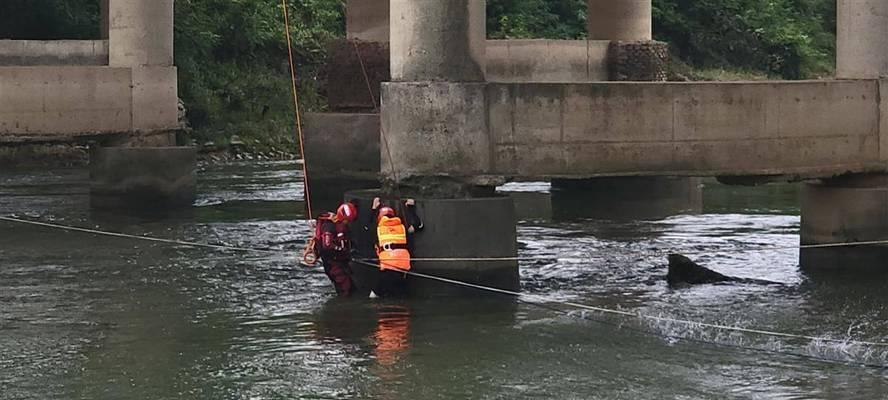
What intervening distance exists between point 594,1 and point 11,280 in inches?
790

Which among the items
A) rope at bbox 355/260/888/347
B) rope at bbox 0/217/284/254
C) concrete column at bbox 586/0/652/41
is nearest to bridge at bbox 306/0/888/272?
rope at bbox 355/260/888/347

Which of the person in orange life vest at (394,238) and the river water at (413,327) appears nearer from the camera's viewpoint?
the river water at (413,327)

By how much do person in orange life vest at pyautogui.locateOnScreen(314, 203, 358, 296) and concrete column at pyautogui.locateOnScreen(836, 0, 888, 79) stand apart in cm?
746

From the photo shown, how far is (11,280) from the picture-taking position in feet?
75.2

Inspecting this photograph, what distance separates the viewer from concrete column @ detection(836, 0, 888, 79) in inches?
904

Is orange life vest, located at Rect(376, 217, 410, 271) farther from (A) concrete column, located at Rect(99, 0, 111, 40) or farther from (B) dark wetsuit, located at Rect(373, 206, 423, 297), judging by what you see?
(A) concrete column, located at Rect(99, 0, 111, 40)

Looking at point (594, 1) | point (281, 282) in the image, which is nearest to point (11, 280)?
point (281, 282)

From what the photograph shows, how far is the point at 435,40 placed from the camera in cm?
2100

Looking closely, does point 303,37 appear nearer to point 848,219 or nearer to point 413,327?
point 848,219

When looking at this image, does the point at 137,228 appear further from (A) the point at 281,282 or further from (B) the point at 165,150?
(A) the point at 281,282

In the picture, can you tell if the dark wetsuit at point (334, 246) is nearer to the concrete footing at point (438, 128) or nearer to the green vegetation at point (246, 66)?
the concrete footing at point (438, 128)

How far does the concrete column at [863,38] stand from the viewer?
75.4ft

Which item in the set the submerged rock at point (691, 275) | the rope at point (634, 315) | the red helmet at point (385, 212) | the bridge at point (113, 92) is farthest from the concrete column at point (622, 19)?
the red helmet at point (385, 212)

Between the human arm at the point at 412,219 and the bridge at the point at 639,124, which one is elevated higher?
the bridge at the point at 639,124
